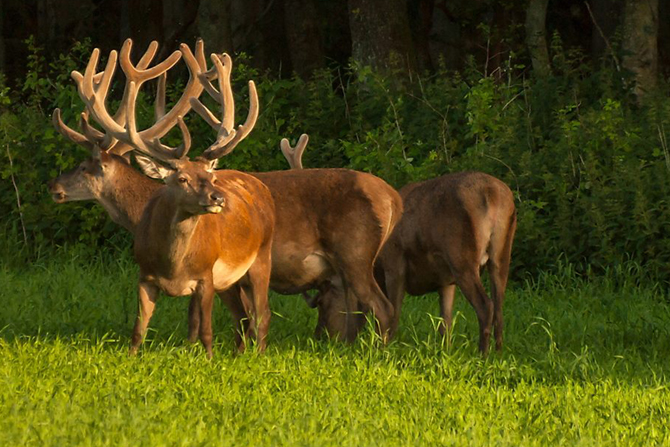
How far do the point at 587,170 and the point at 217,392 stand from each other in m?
6.18

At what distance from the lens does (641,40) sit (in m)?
14.8

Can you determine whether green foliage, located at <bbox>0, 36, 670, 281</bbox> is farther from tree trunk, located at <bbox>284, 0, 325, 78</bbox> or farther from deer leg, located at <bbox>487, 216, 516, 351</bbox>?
tree trunk, located at <bbox>284, 0, 325, 78</bbox>

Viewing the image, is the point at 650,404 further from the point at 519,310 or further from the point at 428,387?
the point at 519,310

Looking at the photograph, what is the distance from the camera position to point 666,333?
9469 mm

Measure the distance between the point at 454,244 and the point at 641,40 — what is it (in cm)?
622

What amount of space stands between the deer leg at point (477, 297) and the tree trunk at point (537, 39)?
6.23m

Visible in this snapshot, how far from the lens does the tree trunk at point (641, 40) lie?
1470cm

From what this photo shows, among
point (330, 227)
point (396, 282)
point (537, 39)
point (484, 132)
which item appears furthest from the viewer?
point (537, 39)

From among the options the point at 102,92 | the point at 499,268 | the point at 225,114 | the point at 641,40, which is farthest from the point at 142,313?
the point at 641,40

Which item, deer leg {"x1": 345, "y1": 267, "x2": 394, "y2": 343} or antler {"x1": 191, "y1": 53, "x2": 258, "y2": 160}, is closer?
antler {"x1": 191, "y1": 53, "x2": 258, "y2": 160}

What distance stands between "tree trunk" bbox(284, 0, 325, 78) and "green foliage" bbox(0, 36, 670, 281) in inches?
127

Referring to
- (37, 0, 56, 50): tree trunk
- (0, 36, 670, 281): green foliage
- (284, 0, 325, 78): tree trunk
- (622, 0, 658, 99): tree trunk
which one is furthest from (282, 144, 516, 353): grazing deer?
(37, 0, 56, 50): tree trunk

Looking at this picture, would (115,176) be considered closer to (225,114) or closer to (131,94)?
(131,94)

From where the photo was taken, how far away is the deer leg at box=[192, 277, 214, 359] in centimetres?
819
